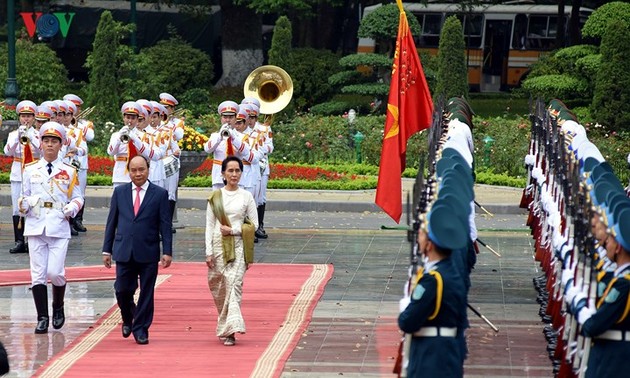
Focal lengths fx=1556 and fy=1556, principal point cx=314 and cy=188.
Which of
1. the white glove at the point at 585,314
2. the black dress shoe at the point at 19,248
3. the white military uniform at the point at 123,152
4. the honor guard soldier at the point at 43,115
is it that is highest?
the white glove at the point at 585,314

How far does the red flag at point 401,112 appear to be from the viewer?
1417cm

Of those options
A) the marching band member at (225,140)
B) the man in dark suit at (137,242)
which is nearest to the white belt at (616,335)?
the man in dark suit at (137,242)

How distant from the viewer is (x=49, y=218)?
1377cm

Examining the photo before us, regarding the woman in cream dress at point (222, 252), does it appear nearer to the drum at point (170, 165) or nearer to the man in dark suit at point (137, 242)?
the man in dark suit at point (137, 242)

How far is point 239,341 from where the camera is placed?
13.4 m

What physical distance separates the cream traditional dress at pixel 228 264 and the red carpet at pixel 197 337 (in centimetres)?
31

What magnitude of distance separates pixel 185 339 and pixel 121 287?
2.39ft

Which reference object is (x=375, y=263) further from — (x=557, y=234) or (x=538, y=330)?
(x=557, y=234)

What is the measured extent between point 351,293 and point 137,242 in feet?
11.8

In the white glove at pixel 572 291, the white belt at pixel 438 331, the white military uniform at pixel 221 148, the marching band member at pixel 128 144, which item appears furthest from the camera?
the white military uniform at pixel 221 148

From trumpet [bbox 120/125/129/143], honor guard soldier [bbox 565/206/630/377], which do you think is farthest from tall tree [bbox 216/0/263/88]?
honor guard soldier [bbox 565/206/630/377]

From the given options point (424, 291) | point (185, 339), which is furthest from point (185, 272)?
point (424, 291)

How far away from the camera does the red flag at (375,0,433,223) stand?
1417 cm

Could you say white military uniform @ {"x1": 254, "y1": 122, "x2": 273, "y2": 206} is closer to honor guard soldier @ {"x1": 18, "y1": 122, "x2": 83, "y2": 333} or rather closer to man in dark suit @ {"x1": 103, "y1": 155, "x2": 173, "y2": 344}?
honor guard soldier @ {"x1": 18, "y1": 122, "x2": 83, "y2": 333}
